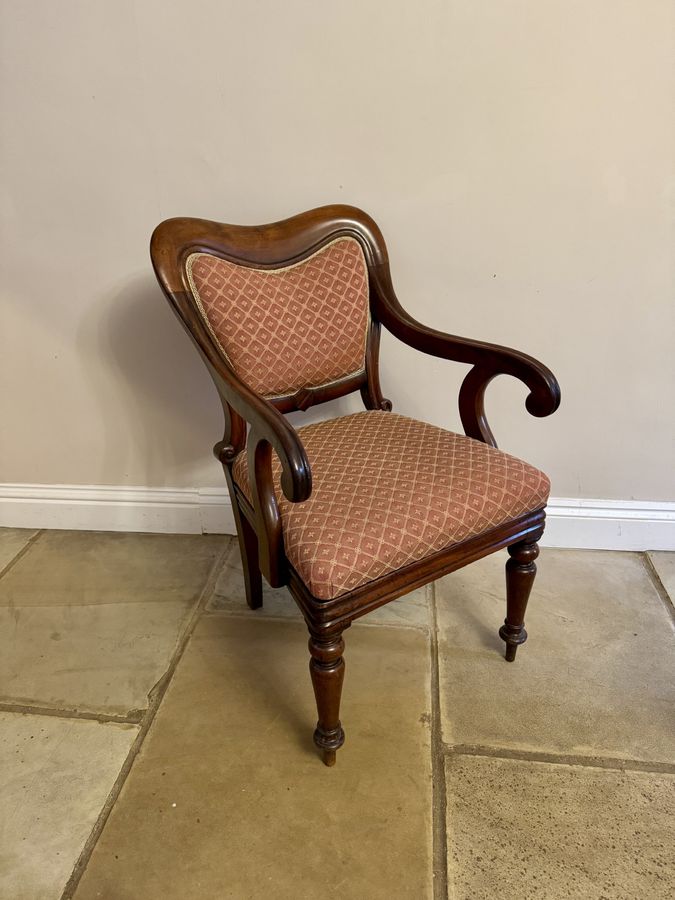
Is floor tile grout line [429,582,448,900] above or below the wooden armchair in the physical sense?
below

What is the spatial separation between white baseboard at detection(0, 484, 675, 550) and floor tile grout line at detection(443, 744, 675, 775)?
0.75 metres

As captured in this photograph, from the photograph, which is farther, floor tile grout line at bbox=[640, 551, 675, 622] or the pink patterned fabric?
floor tile grout line at bbox=[640, 551, 675, 622]

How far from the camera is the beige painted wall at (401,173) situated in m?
1.42

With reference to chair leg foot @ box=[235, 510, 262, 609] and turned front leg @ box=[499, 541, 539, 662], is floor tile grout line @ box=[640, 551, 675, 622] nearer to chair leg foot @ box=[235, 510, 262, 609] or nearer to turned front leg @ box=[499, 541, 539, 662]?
turned front leg @ box=[499, 541, 539, 662]

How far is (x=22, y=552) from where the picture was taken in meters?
1.98

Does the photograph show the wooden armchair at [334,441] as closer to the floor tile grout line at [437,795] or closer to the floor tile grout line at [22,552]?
the floor tile grout line at [437,795]

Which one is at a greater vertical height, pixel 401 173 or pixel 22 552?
pixel 401 173

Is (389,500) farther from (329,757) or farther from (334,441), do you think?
(329,757)

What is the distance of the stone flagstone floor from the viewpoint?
1089mm

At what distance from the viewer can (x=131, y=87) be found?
1.51m

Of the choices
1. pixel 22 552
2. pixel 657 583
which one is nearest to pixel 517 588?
pixel 657 583

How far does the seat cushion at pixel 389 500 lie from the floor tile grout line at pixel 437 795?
0.47 meters

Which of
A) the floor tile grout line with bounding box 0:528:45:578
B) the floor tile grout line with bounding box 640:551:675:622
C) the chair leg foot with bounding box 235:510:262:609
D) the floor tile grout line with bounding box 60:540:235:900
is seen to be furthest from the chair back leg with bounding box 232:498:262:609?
the floor tile grout line with bounding box 640:551:675:622

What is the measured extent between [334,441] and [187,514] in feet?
2.74
